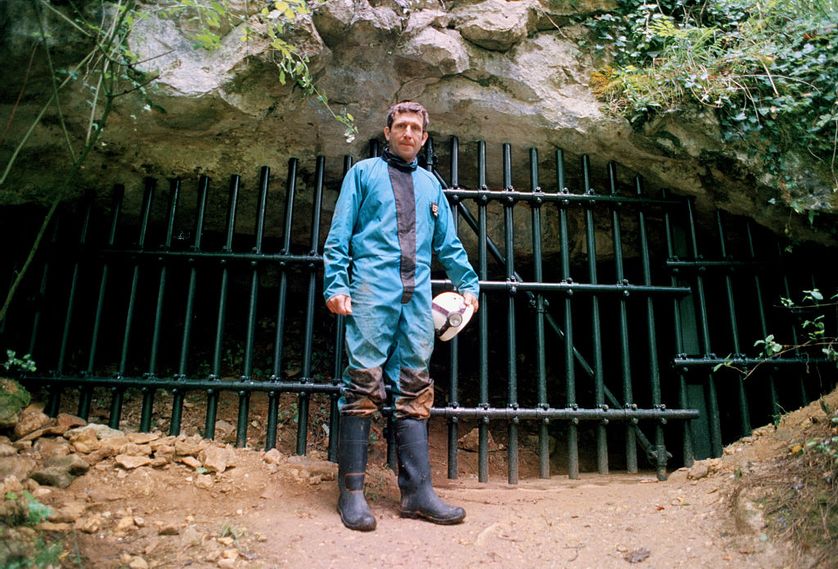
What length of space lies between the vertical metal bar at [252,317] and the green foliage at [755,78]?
2.01m

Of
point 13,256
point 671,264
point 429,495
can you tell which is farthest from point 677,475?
point 13,256

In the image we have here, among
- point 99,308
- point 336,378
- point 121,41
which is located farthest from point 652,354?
point 121,41

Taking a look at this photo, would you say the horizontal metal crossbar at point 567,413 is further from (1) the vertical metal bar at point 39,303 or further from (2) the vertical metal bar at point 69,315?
(1) the vertical metal bar at point 39,303

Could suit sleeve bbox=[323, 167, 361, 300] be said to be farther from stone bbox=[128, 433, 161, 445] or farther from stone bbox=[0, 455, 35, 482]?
stone bbox=[0, 455, 35, 482]

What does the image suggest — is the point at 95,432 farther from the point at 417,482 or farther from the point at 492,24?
the point at 492,24

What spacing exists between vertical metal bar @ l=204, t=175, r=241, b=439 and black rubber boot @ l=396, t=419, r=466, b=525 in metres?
1.03

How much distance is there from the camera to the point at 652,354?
11.1 feet

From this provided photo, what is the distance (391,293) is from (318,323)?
7.44 ft

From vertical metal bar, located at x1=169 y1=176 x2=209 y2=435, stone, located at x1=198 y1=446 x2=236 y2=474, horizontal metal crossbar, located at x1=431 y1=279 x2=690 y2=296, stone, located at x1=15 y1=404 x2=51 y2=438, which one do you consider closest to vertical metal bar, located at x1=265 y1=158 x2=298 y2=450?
stone, located at x1=198 y1=446 x2=236 y2=474

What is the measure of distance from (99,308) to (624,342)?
9.41 feet

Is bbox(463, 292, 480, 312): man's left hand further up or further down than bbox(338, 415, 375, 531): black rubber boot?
further up

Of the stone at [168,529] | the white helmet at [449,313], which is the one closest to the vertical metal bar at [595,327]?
the white helmet at [449,313]

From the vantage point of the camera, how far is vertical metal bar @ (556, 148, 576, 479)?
3.20 meters

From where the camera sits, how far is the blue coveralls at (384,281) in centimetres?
259
